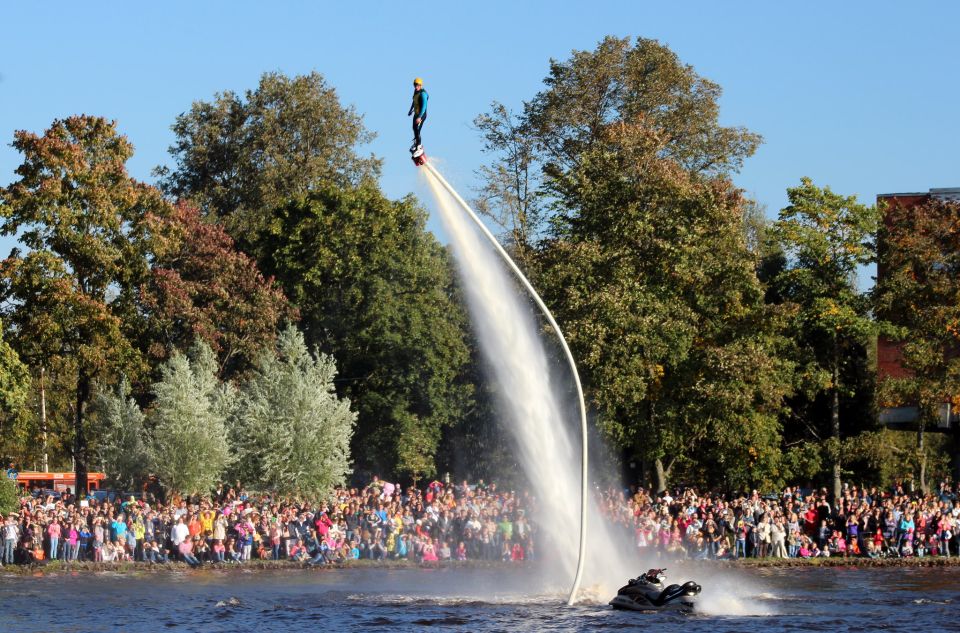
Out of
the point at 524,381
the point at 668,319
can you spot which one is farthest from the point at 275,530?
the point at 668,319

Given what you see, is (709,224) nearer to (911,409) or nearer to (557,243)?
(557,243)

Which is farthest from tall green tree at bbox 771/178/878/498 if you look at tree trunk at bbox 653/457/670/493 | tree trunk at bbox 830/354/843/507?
tree trunk at bbox 653/457/670/493

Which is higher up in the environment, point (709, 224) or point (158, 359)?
point (709, 224)

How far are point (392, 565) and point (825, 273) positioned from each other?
82.4 feet

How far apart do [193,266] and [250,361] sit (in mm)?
5144

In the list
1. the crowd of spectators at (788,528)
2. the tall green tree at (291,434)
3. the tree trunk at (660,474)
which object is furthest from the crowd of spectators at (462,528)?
the tree trunk at (660,474)

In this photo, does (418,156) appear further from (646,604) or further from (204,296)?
(204,296)

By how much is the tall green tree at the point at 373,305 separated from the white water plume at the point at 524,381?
106 ft

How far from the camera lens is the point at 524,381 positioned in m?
32.4

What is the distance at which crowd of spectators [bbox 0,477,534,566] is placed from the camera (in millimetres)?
43375

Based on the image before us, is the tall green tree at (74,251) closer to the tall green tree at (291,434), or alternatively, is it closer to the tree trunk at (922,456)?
the tall green tree at (291,434)

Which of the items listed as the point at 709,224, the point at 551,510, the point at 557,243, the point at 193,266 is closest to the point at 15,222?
the point at 193,266

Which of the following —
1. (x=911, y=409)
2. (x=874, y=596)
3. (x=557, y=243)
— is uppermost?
(x=557, y=243)

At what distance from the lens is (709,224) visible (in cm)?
5697
